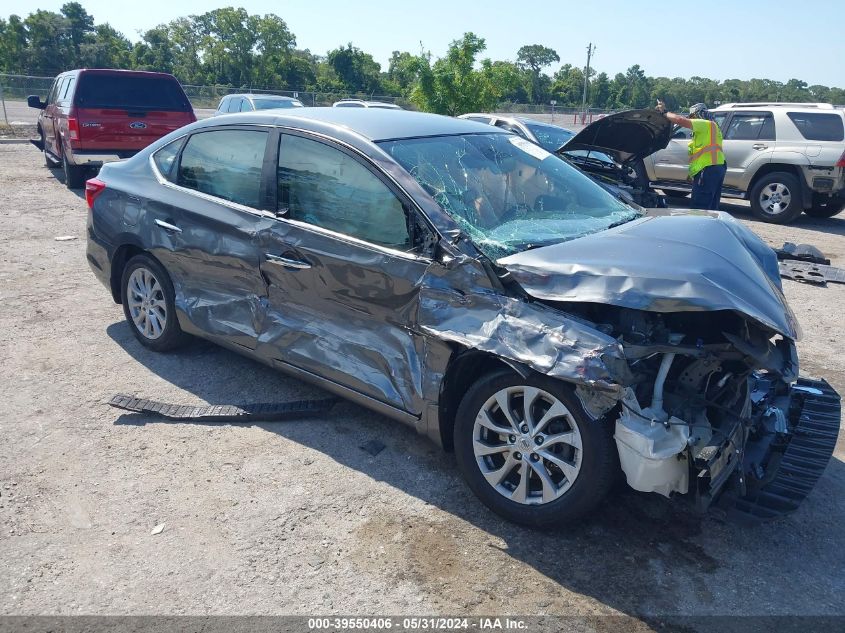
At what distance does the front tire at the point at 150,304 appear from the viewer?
16.1 ft

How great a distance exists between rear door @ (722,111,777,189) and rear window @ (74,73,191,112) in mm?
9423

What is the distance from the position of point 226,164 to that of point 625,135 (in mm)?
4104

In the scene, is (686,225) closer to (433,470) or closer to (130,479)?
(433,470)

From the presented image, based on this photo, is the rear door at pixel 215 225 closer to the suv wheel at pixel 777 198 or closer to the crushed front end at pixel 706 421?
the crushed front end at pixel 706 421

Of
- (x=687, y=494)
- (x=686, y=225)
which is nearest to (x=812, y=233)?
(x=686, y=225)

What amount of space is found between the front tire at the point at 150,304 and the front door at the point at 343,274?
107 cm

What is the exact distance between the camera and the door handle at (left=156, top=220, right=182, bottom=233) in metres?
4.63

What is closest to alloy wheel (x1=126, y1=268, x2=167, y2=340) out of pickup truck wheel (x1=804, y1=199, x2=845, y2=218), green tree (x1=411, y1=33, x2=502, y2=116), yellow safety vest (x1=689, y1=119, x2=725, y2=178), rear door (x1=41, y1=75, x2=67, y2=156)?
yellow safety vest (x1=689, y1=119, x2=725, y2=178)

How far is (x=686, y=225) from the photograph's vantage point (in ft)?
12.5

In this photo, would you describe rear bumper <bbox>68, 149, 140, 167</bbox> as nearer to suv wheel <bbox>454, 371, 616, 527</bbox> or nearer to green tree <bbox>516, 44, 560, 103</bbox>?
suv wheel <bbox>454, 371, 616, 527</bbox>

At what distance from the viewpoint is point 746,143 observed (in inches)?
467

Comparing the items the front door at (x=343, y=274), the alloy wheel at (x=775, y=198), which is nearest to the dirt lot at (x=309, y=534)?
the front door at (x=343, y=274)

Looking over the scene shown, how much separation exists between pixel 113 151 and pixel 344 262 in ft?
31.5

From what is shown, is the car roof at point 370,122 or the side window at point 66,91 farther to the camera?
the side window at point 66,91
